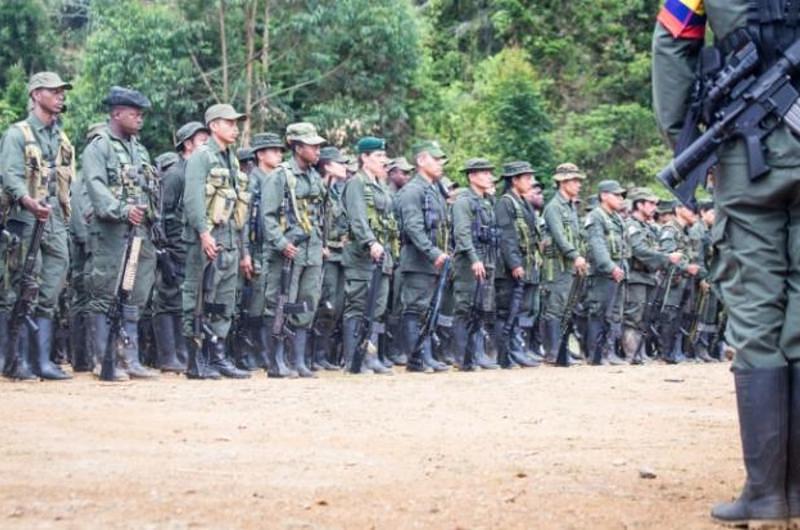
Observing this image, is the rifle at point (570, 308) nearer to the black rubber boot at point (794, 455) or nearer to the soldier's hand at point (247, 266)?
the soldier's hand at point (247, 266)

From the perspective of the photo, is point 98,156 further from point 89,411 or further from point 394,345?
point 394,345

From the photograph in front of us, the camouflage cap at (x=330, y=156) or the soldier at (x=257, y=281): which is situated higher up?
the camouflage cap at (x=330, y=156)

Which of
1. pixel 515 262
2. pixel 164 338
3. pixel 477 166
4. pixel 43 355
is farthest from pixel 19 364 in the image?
pixel 515 262

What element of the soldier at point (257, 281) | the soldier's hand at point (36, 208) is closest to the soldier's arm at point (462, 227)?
the soldier at point (257, 281)

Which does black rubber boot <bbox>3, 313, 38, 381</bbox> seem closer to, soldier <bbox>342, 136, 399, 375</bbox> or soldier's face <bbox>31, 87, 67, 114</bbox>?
soldier's face <bbox>31, 87, 67, 114</bbox>

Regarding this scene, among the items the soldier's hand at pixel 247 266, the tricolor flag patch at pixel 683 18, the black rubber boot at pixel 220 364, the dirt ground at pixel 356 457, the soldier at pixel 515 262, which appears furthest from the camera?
the soldier at pixel 515 262

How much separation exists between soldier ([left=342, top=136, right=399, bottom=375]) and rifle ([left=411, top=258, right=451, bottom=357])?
1.49 feet

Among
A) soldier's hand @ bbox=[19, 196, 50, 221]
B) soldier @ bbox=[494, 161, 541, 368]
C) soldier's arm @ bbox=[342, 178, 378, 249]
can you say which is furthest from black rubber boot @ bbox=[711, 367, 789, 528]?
soldier @ bbox=[494, 161, 541, 368]

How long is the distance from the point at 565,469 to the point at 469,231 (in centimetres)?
1071

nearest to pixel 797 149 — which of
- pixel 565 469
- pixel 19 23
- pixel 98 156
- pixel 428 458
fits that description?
pixel 565 469

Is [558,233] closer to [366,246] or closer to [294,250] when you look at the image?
[366,246]

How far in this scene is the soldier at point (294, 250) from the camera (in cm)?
1505

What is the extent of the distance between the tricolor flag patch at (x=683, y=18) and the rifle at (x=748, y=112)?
0.72 ft

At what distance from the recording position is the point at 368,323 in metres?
16.1
